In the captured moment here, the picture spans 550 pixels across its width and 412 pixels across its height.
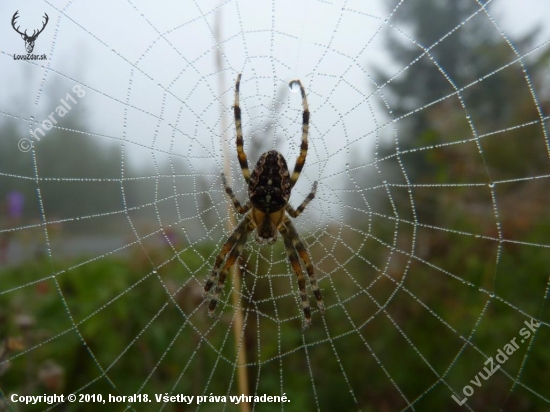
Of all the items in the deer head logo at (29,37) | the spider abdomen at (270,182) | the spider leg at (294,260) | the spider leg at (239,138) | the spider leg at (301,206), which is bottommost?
the spider leg at (294,260)

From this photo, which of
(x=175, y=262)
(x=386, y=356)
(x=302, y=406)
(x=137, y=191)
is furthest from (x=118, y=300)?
(x=386, y=356)

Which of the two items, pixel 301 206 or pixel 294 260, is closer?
pixel 301 206

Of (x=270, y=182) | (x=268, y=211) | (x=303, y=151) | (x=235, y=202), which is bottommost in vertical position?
(x=268, y=211)

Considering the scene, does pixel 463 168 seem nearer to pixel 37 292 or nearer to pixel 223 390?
pixel 223 390

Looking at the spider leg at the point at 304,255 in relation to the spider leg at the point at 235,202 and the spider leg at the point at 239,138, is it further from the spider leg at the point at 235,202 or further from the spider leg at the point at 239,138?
the spider leg at the point at 239,138

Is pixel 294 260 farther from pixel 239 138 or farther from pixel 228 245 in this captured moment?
pixel 239 138

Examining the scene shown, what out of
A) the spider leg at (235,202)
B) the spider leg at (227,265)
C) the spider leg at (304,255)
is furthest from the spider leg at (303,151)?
the spider leg at (227,265)

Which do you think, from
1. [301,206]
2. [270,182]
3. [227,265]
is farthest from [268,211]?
[227,265]
